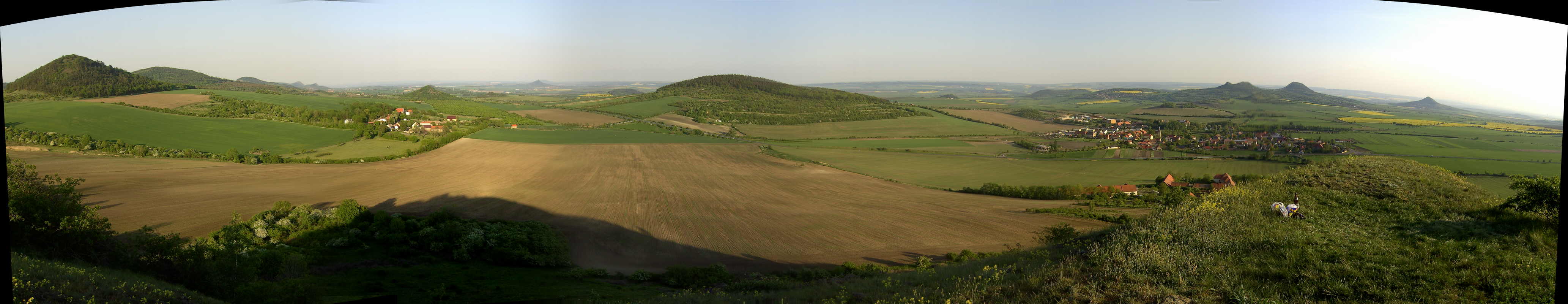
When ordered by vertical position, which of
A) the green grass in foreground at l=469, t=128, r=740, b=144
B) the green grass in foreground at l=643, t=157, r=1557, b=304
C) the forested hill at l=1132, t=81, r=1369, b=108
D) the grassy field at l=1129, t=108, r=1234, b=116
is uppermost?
the forested hill at l=1132, t=81, r=1369, b=108

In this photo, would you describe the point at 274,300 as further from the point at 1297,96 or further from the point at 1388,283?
the point at 1297,96

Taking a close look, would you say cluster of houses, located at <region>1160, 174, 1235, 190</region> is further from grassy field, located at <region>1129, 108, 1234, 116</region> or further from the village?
grassy field, located at <region>1129, 108, 1234, 116</region>

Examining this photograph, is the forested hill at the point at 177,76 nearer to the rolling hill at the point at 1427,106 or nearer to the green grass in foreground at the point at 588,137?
the green grass in foreground at the point at 588,137

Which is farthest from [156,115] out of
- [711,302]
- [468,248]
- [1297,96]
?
[1297,96]

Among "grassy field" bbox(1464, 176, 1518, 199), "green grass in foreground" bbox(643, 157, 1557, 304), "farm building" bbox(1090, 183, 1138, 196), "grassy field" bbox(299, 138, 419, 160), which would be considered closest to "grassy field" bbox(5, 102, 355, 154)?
"grassy field" bbox(299, 138, 419, 160)

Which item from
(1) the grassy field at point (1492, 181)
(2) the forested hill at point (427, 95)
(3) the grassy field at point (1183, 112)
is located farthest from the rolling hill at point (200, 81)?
(3) the grassy field at point (1183, 112)

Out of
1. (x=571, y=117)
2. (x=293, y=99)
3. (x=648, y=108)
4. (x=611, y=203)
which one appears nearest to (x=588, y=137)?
(x=571, y=117)
